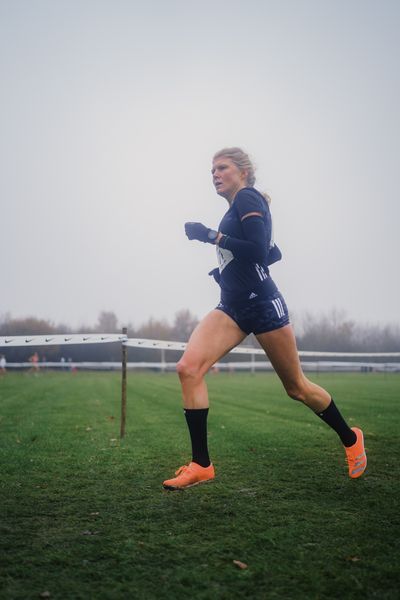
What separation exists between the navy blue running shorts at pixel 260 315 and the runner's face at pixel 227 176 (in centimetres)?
102

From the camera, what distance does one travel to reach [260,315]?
370 centimetres

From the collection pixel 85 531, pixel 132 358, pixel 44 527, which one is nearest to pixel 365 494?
pixel 85 531

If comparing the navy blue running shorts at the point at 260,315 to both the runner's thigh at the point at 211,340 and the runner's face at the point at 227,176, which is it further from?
the runner's face at the point at 227,176

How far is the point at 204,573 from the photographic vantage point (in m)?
2.16

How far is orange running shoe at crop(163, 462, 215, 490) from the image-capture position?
11.5ft

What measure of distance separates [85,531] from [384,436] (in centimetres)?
491

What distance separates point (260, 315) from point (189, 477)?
4.40 feet

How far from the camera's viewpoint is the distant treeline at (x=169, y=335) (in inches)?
2491

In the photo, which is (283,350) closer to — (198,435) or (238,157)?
(198,435)

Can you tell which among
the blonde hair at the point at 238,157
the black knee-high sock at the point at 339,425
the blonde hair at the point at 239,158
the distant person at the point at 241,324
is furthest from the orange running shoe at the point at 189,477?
the blonde hair at the point at 238,157

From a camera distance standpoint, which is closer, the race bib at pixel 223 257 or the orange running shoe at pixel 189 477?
the orange running shoe at pixel 189 477

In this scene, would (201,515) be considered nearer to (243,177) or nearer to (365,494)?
(365,494)

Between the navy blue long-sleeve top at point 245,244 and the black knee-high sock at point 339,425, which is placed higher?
the navy blue long-sleeve top at point 245,244

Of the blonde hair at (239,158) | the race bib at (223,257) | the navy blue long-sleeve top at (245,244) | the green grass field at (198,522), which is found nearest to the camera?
the green grass field at (198,522)
